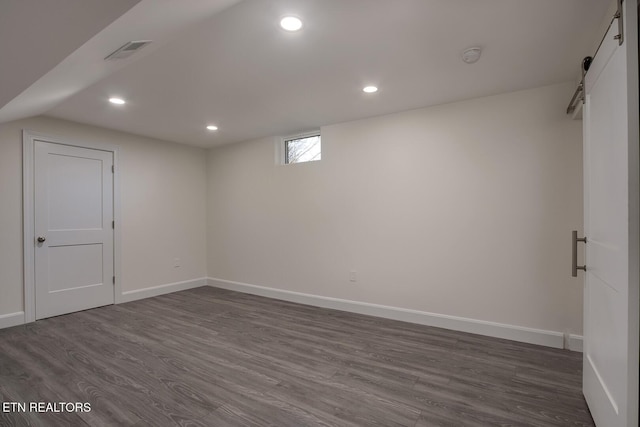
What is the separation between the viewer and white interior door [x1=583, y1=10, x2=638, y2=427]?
1.38 metres

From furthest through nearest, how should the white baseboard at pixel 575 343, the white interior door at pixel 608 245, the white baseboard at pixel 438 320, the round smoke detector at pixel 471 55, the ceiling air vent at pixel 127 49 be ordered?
1. the white baseboard at pixel 438 320
2. the white baseboard at pixel 575 343
3. the round smoke detector at pixel 471 55
4. the ceiling air vent at pixel 127 49
5. the white interior door at pixel 608 245

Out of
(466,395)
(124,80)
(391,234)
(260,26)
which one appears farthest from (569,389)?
(124,80)

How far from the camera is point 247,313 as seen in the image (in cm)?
402

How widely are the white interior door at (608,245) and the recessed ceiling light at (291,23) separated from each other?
1.64m

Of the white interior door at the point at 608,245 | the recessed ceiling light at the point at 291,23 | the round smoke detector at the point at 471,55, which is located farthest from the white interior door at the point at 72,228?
the white interior door at the point at 608,245

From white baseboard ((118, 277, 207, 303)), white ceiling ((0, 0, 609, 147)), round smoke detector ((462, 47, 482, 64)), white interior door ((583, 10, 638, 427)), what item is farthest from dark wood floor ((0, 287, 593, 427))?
round smoke detector ((462, 47, 482, 64))

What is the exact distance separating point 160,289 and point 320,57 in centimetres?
439

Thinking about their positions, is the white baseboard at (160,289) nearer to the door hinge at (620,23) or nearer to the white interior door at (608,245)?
the white interior door at (608,245)

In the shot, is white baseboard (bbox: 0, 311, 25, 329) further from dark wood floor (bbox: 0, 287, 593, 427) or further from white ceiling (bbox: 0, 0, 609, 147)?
white ceiling (bbox: 0, 0, 609, 147)

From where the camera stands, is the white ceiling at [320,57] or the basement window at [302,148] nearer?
the white ceiling at [320,57]

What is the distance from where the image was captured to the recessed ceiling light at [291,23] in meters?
1.89

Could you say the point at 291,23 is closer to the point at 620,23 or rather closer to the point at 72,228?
the point at 620,23

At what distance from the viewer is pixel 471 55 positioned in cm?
233

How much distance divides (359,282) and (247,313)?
1506 mm
